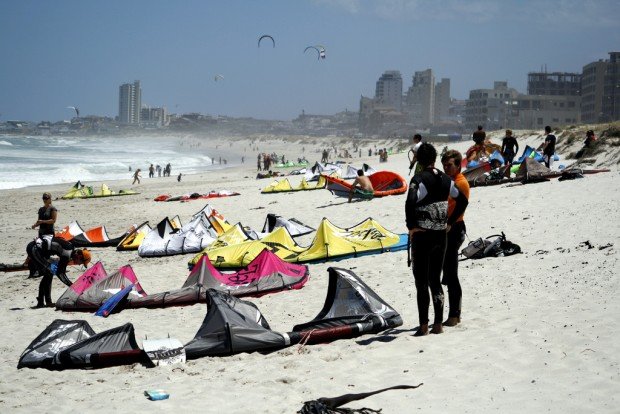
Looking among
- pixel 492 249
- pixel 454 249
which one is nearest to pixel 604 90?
pixel 492 249

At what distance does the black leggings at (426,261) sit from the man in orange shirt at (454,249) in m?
0.27

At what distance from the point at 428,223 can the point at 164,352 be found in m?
2.66

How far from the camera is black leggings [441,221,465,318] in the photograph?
21.6 feet

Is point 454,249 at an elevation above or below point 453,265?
above

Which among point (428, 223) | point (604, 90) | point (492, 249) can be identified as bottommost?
point (492, 249)

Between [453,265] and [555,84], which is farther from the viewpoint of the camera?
[555,84]

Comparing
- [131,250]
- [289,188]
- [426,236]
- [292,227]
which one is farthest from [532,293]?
[289,188]

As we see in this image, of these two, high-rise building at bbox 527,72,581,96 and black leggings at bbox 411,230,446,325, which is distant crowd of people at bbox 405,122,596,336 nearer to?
black leggings at bbox 411,230,446,325

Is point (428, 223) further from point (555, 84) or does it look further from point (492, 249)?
point (555, 84)

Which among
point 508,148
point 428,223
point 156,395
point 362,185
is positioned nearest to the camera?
point 156,395

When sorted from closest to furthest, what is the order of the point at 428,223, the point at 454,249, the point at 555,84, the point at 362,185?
the point at 428,223, the point at 454,249, the point at 362,185, the point at 555,84

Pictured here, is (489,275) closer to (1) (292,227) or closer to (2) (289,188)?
(1) (292,227)

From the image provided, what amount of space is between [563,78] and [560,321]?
12483 cm

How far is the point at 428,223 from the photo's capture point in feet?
20.5
